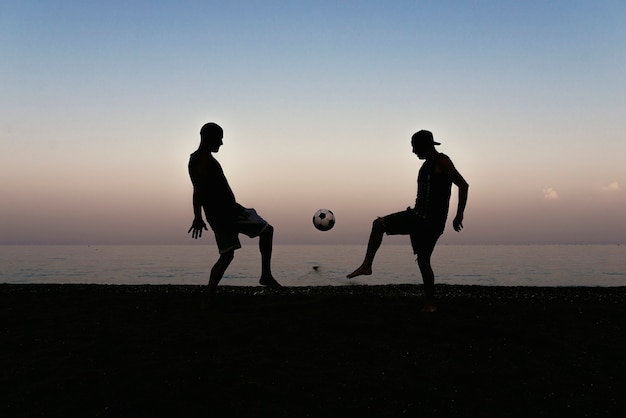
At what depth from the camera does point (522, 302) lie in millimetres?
8422

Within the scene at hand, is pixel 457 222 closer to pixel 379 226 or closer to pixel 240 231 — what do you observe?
pixel 379 226

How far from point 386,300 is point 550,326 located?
2712 mm

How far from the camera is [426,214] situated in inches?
295

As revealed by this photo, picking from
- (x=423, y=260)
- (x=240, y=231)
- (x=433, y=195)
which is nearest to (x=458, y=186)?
(x=433, y=195)

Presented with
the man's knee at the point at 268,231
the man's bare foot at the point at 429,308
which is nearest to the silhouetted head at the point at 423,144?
the man's bare foot at the point at 429,308

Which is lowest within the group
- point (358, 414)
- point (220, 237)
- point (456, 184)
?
point (358, 414)

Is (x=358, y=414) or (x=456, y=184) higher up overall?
(x=456, y=184)

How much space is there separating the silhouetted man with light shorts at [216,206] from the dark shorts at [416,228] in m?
1.97

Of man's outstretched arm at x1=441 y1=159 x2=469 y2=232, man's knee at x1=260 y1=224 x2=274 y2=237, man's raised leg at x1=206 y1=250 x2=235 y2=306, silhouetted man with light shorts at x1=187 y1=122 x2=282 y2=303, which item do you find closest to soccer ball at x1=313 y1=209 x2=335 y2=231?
man's knee at x1=260 y1=224 x2=274 y2=237

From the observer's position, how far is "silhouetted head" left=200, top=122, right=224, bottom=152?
7.85 m

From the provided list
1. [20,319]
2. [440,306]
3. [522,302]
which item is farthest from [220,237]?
[522,302]

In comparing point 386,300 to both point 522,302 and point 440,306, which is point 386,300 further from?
point 522,302

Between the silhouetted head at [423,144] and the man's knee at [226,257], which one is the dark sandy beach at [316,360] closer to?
the man's knee at [226,257]

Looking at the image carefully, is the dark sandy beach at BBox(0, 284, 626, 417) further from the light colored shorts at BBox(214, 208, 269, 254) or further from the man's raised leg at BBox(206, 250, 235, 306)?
the light colored shorts at BBox(214, 208, 269, 254)
